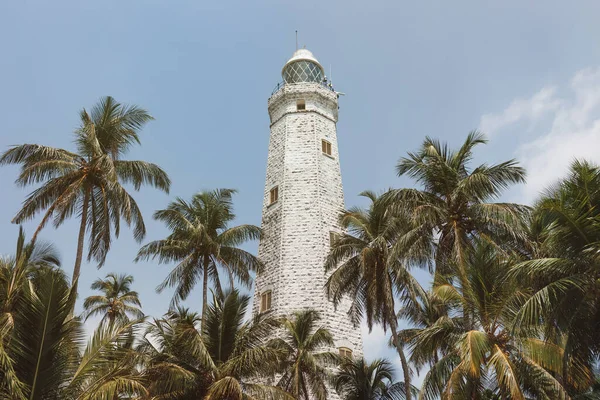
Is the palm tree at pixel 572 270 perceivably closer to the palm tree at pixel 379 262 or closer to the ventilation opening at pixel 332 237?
the palm tree at pixel 379 262

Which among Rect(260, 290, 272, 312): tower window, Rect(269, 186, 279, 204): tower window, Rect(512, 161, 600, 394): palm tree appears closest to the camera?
Rect(512, 161, 600, 394): palm tree

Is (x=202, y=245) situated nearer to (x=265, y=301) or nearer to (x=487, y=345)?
(x=265, y=301)

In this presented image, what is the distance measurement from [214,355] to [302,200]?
1447 centimetres

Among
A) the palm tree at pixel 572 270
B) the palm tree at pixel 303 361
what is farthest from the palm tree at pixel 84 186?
the palm tree at pixel 572 270

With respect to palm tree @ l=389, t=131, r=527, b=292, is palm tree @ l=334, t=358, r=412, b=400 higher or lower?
lower

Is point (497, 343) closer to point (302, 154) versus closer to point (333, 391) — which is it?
point (333, 391)

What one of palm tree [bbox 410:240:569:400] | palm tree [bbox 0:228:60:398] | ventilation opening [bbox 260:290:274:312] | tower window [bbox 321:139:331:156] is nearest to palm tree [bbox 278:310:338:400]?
ventilation opening [bbox 260:290:274:312]

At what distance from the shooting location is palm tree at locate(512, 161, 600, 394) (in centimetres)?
1431

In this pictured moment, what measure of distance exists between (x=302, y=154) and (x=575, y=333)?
21178 millimetres

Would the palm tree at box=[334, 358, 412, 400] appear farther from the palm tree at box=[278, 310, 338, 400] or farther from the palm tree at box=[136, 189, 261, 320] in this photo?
the palm tree at box=[136, 189, 261, 320]

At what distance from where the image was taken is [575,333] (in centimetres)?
1491

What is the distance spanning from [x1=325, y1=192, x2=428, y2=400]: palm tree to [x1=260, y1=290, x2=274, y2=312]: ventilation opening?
6675 millimetres

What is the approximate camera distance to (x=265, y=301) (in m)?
30.1

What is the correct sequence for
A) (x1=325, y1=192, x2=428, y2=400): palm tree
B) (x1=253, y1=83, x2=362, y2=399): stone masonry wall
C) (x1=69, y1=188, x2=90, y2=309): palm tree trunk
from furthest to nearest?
(x1=253, y1=83, x2=362, y2=399): stone masonry wall < (x1=325, y1=192, x2=428, y2=400): palm tree < (x1=69, y1=188, x2=90, y2=309): palm tree trunk
